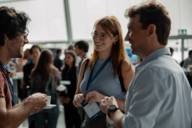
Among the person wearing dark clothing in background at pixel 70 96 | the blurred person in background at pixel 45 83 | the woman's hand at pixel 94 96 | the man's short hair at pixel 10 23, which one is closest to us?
the man's short hair at pixel 10 23

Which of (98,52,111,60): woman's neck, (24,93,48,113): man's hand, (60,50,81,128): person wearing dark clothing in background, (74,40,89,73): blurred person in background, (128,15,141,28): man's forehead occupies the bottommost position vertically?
(60,50,81,128): person wearing dark clothing in background

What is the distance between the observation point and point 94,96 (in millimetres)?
2633

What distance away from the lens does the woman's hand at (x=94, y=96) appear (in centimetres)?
261

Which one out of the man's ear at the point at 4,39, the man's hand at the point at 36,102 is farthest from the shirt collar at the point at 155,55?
the man's ear at the point at 4,39

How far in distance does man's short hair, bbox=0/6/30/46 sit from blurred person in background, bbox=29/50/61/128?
288 cm

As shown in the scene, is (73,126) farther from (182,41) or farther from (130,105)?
(130,105)

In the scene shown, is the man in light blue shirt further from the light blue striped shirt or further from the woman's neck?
the woman's neck

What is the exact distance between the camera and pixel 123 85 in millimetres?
2660

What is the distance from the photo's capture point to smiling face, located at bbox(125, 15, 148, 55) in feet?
5.57

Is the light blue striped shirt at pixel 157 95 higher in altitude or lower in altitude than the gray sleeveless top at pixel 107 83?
higher

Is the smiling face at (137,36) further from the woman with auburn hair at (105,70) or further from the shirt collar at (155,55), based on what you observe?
the woman with auburn hair at (105,70)

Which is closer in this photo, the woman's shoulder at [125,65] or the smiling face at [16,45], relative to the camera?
the smiling face at [16,45]

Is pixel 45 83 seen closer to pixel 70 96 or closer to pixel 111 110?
pixel 70 96

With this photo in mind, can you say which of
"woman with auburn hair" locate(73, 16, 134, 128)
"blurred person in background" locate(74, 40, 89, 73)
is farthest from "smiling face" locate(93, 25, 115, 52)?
"blurred person in background" locate(74, 40, 89, 73)
